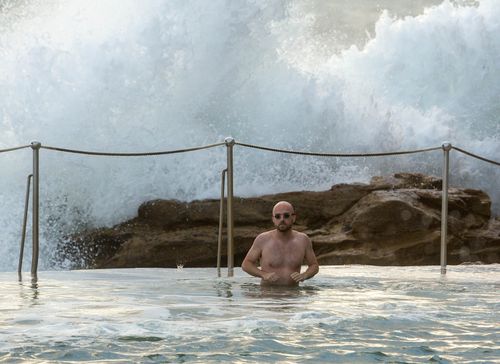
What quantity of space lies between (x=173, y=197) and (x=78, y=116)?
113 inches

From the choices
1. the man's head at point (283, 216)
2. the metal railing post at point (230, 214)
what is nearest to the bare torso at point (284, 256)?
the man's head at point (283, 216)

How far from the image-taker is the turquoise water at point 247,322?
3.80 m

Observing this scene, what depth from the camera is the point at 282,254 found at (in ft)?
24.7

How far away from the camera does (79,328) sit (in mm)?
4469

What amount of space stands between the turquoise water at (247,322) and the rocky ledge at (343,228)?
497 cm

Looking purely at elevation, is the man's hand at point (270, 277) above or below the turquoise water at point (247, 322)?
above

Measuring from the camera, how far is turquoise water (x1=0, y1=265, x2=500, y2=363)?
12.5ft

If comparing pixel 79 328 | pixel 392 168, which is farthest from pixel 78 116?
pixel 79 328

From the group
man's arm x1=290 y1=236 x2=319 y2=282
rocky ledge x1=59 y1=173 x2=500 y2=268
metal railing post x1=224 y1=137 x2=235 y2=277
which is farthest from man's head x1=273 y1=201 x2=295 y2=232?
rocky ledge x1=59 y1=173 x2=500 y2=268

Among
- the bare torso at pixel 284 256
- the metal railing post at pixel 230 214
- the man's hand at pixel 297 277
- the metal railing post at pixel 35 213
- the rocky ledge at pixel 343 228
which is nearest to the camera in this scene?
the man's hand at pixel 297 277

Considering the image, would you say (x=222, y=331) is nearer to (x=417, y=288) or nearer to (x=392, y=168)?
(x=417, y=288)

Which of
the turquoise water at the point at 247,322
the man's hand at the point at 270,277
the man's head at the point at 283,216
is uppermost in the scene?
the man's head at the point at 283,216

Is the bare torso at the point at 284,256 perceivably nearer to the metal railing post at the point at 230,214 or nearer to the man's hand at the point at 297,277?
the man's hand at the point at 297,277

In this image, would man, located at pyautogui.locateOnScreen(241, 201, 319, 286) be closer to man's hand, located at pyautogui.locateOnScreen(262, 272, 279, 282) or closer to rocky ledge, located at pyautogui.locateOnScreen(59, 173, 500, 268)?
man's hand, located at pyautogui.locateOnScreen(262, 272, 279, 282)
